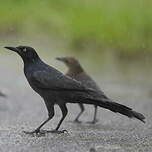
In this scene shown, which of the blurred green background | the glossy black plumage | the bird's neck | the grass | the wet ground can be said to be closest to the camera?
the wet ground

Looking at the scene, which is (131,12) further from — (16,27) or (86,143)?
(86,143)

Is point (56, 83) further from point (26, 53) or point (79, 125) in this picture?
point (79, 125)

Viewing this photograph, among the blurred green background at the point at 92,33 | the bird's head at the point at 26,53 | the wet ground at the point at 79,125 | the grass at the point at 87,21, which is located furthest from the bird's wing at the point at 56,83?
the grass at the point at 87,21

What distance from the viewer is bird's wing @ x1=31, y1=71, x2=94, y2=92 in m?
7.90

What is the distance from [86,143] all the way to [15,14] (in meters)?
13.8

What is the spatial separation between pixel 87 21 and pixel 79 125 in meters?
9.59

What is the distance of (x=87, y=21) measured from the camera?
18.9 meters

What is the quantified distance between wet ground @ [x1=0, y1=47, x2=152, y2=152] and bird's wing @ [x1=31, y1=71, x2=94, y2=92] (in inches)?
19.6

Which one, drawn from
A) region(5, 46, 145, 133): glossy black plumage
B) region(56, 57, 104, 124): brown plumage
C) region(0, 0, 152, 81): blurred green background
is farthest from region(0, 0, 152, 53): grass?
region(5, 46, 145, 133): glossy black plumage

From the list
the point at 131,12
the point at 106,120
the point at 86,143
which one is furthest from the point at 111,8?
the point at 86,143

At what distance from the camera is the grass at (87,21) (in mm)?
17906

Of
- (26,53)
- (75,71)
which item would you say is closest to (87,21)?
(75,71)

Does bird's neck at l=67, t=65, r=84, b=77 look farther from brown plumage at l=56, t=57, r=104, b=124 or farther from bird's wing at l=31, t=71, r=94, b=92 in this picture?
bird's wing at l=31, t=71, r=94, b=92

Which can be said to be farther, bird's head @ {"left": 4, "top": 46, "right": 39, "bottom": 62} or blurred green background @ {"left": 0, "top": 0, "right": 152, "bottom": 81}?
blurred green background @ {"left": 0, "top": 0, "right": 152, "bottom": 81}
